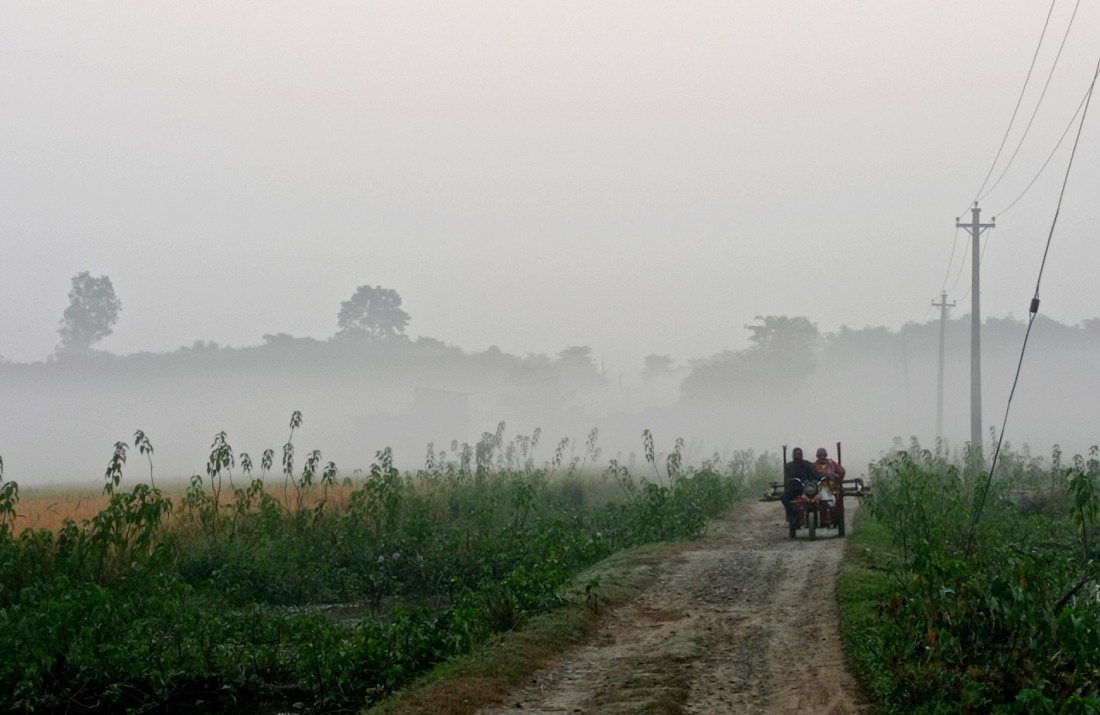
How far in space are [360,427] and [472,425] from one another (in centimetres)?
1179

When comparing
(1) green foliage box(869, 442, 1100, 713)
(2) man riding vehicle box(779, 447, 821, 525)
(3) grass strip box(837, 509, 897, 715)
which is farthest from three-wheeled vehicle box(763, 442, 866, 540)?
(1) green foliage box(869, 442, 1100, 713)

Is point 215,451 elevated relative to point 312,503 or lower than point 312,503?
elevated

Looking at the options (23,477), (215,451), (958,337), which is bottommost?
(23,477)

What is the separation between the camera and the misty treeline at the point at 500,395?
214 ft

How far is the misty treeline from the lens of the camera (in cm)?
6525

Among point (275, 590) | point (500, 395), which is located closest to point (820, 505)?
point (275, 590)

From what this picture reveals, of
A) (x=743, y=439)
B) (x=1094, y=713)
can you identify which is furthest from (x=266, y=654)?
(x=743, y=439)

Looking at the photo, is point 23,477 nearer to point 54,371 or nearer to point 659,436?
point 54,371

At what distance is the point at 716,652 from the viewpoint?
32.7 feet

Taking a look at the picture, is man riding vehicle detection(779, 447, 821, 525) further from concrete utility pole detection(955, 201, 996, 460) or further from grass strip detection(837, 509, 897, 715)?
concrete utility pole detection(955, 201, 996, 460)

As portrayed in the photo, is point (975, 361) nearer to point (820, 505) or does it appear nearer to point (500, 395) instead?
point (820, 505)

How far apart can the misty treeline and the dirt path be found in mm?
38659

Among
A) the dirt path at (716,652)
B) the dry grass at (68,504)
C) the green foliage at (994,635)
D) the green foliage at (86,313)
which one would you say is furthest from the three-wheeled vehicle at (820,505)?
the green foliage at (86,313)

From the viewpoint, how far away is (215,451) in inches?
714
